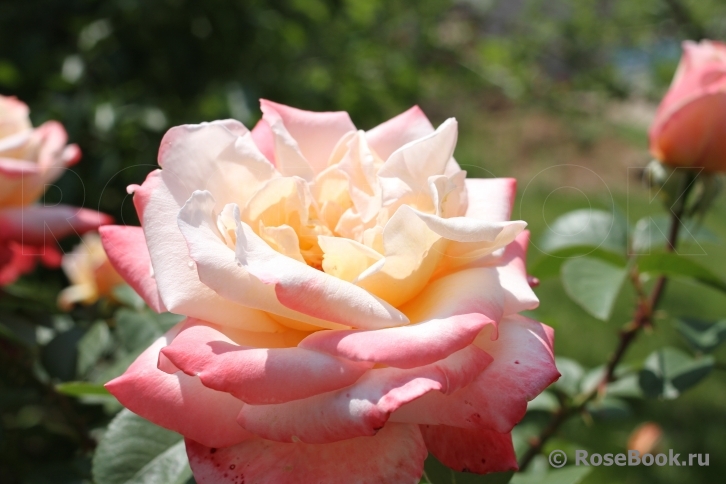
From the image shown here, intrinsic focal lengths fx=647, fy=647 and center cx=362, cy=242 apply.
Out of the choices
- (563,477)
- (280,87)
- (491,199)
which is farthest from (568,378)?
(280,87)

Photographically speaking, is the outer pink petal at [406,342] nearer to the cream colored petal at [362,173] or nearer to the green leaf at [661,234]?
the cream colored petal at [362,173]

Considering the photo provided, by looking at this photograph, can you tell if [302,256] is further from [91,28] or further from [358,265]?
[91,28]

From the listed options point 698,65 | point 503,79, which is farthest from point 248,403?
point 503,79

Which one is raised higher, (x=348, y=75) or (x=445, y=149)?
(x=445, y=149)

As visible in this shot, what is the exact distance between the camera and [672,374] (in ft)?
2.25

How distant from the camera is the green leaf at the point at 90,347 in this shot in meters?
0.69

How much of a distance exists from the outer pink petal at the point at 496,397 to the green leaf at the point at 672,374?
36 centimetres

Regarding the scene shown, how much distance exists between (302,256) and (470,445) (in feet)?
0.56

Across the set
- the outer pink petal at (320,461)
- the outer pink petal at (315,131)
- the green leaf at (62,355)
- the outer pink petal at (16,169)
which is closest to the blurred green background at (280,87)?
the green leaf at (62,355)

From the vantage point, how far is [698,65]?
2.52 feet

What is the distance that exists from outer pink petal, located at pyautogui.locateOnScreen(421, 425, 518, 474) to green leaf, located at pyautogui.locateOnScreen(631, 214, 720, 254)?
0.52 m

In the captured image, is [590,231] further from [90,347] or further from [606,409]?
[90,347]

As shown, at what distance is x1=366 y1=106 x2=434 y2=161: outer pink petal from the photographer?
1.66 ft

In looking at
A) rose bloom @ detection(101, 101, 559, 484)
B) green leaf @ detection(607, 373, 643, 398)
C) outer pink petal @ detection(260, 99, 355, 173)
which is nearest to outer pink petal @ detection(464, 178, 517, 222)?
rose bloom @ detection(101, 101, 559, 484)
